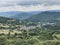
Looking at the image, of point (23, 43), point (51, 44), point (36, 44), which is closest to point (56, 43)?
point (51, 44)

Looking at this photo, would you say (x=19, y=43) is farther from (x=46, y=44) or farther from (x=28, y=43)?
(x=46, y=44)

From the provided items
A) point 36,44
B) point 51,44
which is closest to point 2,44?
point 36,44

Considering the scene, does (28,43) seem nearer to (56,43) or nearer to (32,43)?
(32,43)

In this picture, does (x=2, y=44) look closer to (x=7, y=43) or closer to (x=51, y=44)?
(x=7, y=43)

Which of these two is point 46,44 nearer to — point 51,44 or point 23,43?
point 51,44

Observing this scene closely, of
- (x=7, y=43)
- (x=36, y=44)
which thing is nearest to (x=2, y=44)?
(x=7, y=43)

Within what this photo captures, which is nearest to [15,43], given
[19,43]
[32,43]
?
[19,43]
